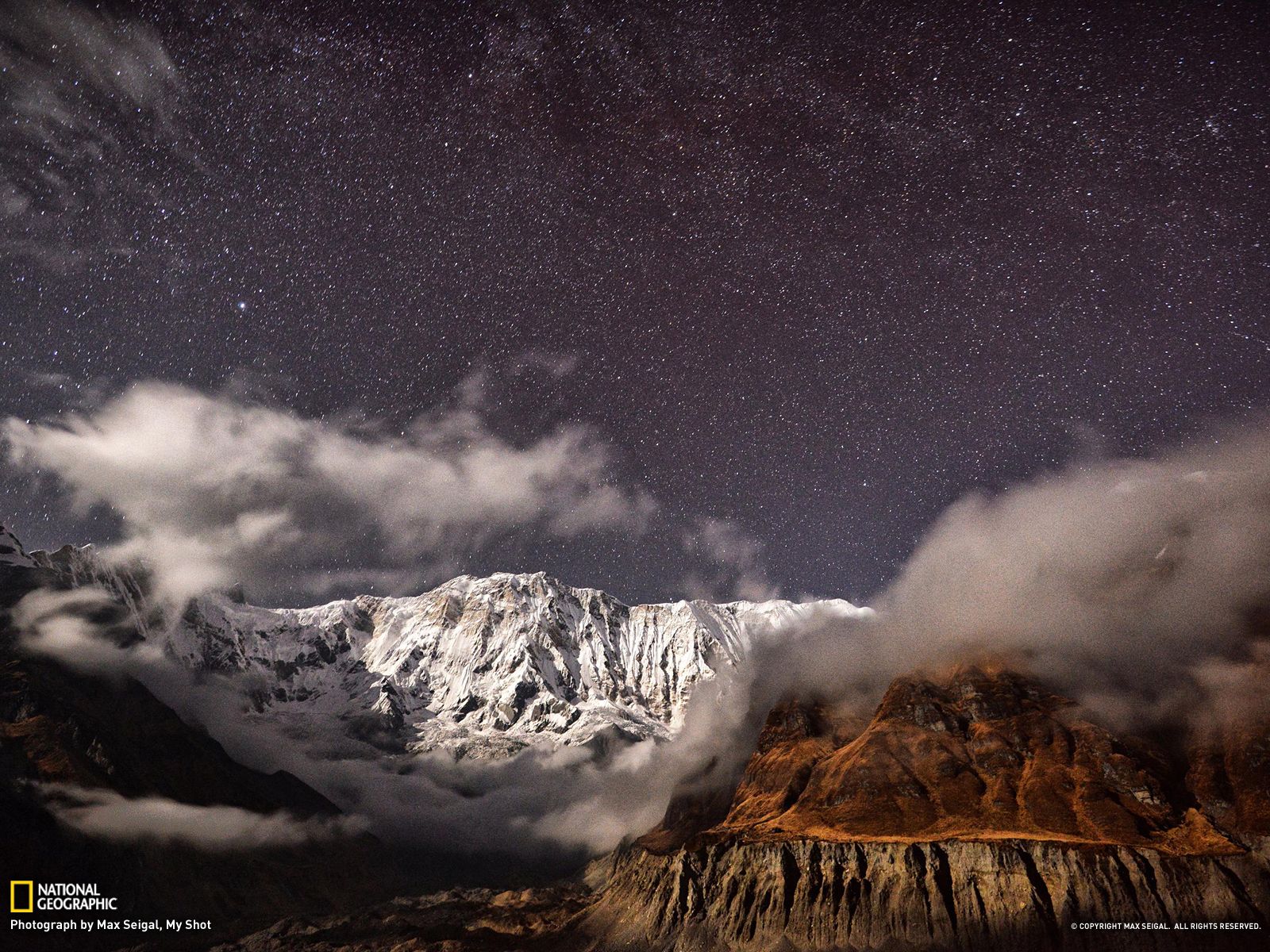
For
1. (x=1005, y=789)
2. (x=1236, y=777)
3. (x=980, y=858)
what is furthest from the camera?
(x=1005, y=789)

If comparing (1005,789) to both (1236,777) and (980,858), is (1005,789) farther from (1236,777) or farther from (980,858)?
(1236,777)

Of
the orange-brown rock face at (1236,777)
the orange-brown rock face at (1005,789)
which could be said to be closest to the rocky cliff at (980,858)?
the orange-brown rock face at (1005,789)

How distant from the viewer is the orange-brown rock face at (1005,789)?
467ft

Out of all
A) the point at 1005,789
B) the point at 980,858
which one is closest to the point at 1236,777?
the point at 1005,789

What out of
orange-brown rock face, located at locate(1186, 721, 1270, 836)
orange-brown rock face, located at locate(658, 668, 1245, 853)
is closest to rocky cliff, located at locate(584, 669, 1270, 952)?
orange-brown rock face, located at locate(658, 668, 1245, 853)

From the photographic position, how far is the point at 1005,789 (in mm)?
164500

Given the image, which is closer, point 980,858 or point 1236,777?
point 980,858

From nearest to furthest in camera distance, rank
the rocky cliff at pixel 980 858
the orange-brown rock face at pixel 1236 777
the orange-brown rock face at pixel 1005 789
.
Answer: the rocky cliff at pixel 980 858 → the orange-brown rock face at pixel 1236 777 → the orange-brown rock face at pixel 1005 789

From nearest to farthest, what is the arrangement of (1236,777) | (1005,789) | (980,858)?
1. (980,858)
2. (1236,777)
3. (1005,789)

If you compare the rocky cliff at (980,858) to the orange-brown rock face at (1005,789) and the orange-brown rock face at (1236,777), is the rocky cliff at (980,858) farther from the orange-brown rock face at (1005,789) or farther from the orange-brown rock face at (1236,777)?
the orange-brown rock face at (1236,777)

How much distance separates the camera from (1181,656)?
17800 cm

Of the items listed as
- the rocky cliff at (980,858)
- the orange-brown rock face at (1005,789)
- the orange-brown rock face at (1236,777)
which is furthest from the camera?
the orange-brown rock face at (1005,789)

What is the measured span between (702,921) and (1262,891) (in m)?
99.3

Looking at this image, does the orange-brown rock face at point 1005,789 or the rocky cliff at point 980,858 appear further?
the orange-brown rock face at point 1005,789
